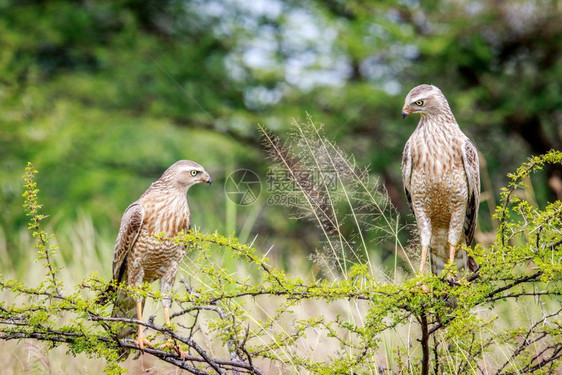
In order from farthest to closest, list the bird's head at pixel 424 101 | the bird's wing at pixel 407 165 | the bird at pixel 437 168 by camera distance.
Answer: the bird's wing at pixel 407 165
the bird at pixel 437 168
the bird's head at pixel 424 101

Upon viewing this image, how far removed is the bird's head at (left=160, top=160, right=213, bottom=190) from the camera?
12.7 ft

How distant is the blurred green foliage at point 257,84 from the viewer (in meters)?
9.95

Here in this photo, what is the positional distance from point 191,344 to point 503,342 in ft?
4.64

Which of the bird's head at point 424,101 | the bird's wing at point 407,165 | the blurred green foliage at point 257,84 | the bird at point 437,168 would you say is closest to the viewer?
the bird's head at point 424,101

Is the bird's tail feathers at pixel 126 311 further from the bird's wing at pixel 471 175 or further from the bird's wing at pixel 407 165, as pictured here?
the bird's wing at pixel 471 175

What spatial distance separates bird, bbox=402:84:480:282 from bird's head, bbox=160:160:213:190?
116cm

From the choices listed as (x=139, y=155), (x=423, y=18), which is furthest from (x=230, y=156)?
(x=423, y=18)

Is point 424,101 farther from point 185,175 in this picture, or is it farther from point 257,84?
point 257,84

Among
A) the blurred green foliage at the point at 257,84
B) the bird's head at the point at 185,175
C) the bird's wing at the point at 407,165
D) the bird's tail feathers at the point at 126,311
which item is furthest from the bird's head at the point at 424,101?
the blurred green foliage at the point at 257,84

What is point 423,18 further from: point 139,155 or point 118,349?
point 118,349

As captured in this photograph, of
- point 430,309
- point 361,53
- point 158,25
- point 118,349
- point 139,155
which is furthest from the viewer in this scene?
point 139,155

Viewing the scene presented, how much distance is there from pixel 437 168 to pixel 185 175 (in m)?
1.40

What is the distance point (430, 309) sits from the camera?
2.79m

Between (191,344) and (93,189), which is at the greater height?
(93,189)
